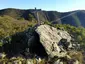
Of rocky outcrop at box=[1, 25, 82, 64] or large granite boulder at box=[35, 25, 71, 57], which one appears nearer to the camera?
rocky outcrop at box=[1, 25, 82, 64]

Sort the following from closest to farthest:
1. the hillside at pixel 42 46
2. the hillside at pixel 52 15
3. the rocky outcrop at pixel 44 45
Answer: the hillside at pixel 42 46 < the rocky outcrop at pixel 44 45 < the hillside at pixel 52 15

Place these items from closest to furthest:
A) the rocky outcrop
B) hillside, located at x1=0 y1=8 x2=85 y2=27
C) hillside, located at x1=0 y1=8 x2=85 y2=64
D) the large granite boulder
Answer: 1. hillside, located at x1=0 y1=8 x2=85 y2=64
2. the rocky outcrop
3. the large granite boulder
4. hillside, located at x1=0 y1=8 x2=85 y2=27

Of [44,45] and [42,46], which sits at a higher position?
[44,45]

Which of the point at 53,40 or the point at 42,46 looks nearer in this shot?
the point at 42,46

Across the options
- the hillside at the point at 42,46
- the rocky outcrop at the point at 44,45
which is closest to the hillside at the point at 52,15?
the hillside at the point at 42,46

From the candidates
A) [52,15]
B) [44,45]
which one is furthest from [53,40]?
[52,15]

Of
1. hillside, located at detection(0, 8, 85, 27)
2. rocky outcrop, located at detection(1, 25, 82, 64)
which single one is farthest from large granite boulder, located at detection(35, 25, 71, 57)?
hillside, located at detection(0, 8, 85, 27)

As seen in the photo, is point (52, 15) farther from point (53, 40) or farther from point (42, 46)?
point (42, 46)

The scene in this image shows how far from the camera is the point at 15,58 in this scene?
19516mm

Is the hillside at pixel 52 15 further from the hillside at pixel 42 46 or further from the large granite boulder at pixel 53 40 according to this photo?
the large granite boulder at pixel 53 40

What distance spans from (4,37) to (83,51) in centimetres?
897

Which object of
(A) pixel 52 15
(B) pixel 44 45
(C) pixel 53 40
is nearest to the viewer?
(B) pixel 44 45

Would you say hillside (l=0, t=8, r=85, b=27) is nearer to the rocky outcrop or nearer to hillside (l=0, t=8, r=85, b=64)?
hillside (l=0, t=8, r=85, b=64)

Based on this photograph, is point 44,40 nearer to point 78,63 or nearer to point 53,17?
point 78,63
